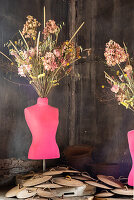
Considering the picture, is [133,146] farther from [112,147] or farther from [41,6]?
[41,6]

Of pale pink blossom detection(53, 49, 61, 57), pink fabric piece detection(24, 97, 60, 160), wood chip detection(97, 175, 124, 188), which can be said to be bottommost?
wood chip detection(97, 175, 124, 188)

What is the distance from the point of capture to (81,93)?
4.33m

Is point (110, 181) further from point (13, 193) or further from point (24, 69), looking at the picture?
point (24, 69)

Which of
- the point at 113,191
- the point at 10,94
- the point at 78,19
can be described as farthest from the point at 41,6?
the point at 113,191

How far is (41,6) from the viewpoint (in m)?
4.16

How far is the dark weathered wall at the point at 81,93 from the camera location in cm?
383

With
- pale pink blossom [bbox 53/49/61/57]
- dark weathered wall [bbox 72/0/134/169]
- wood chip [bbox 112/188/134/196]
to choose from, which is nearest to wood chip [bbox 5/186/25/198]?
wood chip [bbox 112/188/134/196]

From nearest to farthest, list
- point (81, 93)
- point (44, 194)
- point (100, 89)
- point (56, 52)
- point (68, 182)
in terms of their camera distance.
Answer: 1. point (44, 194)
2. point (68, 182)
3. point (56, 52)
4. point (100, 89)
5. point (81, 93)

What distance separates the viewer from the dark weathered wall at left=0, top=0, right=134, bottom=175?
12.6 feet

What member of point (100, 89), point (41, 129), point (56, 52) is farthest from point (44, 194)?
point (100, 89)

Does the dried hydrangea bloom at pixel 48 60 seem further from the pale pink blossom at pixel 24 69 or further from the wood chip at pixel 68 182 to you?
the wood chip at pixel 68 182

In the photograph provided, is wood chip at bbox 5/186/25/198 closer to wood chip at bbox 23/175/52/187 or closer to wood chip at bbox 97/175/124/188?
wood chip at bbox 23/175/52/187

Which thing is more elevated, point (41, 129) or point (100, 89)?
point (100, 89)

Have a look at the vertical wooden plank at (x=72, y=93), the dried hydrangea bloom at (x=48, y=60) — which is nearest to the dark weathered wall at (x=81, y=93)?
the vertical wooden plank at (x=72, y=93)
